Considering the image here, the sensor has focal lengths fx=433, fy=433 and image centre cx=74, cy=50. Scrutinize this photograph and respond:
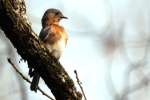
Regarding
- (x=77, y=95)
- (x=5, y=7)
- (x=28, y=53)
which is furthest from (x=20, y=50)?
(x=77, y=95)

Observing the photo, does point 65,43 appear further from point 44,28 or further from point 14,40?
point 14,40

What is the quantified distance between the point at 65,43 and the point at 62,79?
3.14m

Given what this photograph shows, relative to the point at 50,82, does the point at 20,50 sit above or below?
above

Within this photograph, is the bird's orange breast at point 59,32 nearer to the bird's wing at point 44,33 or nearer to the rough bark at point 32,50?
the bird's wing at point 44,33

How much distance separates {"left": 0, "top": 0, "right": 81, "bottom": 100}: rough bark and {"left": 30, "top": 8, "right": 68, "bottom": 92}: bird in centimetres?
211

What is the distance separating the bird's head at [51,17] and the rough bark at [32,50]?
127 inches

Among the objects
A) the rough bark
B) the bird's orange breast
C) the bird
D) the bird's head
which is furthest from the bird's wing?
the rough bark

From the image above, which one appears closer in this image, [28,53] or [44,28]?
[28,53]

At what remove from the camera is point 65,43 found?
6.62 meters

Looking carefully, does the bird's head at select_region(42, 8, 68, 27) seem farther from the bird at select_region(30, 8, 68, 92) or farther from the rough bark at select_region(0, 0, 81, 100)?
the rough bark at select_region(0, 0, 81, 100)

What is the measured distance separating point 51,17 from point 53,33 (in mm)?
574

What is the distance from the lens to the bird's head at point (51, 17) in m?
6.83

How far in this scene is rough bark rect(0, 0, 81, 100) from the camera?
3.29m

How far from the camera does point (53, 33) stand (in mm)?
6445
